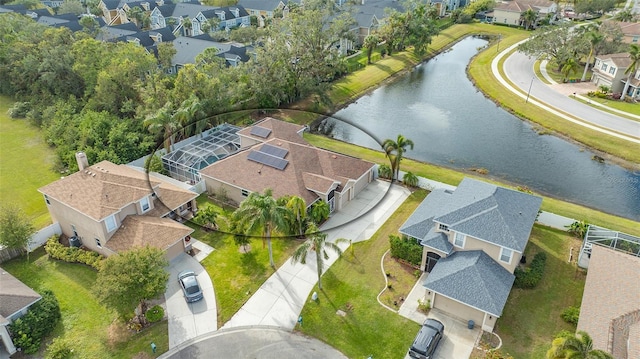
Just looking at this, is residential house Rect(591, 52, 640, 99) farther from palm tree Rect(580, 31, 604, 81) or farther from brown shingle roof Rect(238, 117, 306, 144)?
brown shingle roof Rect(238, 117, 306, 144)

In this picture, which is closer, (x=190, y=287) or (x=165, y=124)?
(x=190, y=287)

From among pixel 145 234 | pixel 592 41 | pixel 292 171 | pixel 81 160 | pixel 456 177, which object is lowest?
pixel 456 177

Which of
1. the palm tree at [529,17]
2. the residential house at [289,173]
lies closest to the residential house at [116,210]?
the residential house at [289,173]

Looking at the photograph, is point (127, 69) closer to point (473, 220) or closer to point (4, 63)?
point (4, 63)

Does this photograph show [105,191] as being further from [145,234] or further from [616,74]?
[616,74]

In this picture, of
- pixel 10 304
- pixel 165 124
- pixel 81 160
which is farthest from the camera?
pixel 165 124

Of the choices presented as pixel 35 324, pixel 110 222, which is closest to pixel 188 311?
pixel 35 324


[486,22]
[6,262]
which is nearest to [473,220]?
[6,262]
